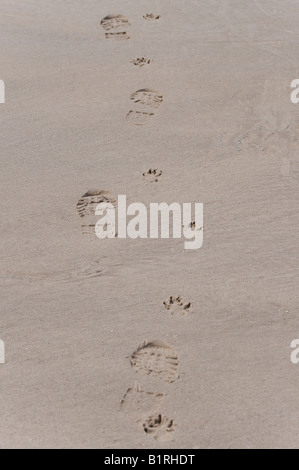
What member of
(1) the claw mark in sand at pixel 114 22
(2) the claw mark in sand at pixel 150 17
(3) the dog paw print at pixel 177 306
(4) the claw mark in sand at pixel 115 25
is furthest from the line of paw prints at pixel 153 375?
(2) the claw mark in sand at pixel 150 17

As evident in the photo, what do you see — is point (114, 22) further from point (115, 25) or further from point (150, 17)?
point (150, 17)

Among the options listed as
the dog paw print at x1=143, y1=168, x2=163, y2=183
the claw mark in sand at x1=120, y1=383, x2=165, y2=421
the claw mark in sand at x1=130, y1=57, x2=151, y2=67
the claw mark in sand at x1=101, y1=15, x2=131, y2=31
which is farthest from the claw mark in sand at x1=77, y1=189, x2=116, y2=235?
the claw mark in sand at x1=101, y1=15, x2=131, y2=31

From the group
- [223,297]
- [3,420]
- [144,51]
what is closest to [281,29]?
[144,51]

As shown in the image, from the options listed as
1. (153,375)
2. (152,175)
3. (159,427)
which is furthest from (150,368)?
(152,175)

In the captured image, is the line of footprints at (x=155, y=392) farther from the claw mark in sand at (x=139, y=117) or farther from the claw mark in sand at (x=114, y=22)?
the claw mark in sand at (x=114, y=22)

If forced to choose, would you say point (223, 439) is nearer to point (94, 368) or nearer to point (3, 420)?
point (94, 368)

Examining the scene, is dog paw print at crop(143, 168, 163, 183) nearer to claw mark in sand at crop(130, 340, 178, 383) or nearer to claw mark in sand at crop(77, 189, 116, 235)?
claw mark in sand at crop(77, 189, 116, 235)
